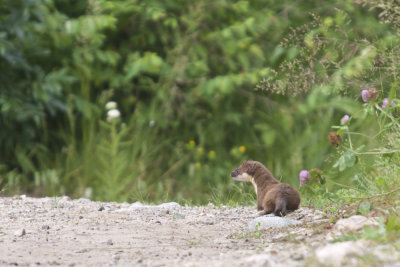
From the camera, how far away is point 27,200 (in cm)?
508

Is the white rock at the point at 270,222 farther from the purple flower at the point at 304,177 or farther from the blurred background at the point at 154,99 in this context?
the blurred background at the point at 154,99

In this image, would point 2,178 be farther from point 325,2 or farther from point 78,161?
point 325,2

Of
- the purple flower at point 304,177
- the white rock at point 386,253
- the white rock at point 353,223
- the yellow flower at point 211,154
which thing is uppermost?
the white rock at point 386,253

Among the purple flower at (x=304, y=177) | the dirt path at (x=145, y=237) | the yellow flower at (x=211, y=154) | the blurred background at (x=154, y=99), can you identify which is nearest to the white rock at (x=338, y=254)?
the dirt path at (x=145, y=237)

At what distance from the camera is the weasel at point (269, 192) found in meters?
4.05

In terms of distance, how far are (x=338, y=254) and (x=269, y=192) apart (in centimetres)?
171

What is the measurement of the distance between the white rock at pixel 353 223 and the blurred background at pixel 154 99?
94.9 inches

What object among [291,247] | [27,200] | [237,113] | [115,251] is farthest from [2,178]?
[291,247]

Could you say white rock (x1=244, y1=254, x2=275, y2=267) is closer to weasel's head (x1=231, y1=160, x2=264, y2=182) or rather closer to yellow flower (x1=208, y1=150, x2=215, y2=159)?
weasel's head (x1=231, y1=160, x2=264, y2=182)

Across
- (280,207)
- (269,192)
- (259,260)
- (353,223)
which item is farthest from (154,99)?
(259,260)

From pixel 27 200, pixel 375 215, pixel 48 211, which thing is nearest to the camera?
pixel 375 215

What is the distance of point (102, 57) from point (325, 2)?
2.82m

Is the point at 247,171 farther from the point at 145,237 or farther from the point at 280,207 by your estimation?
the point at 145,237

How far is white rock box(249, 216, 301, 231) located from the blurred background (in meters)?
1.89
